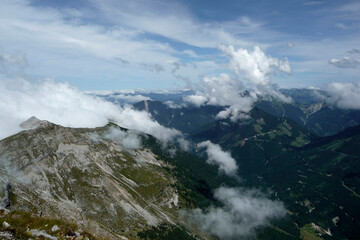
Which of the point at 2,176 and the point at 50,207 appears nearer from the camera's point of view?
the point at 50,207

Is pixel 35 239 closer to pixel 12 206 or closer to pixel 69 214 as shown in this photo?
pixel 12 206

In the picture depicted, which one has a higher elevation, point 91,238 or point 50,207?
point 91,238

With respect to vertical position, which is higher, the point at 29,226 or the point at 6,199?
the point at 29,226

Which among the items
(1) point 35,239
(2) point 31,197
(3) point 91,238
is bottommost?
(2) point 31,197

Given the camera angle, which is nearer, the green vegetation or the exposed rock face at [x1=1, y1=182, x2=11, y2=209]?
the green vegetation

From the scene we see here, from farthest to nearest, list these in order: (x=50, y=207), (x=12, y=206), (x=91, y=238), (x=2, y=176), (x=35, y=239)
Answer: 1. (x=2, y=176)
2. (x=50, y=207)
3. (x=12, y=206)
4. (x=91, y=238)
5. (x=35, y=239)

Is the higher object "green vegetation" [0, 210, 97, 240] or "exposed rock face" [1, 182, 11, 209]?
"green vegetation" [0, 210, 97, 240]

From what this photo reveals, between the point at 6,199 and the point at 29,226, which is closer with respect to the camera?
the point at 29,226

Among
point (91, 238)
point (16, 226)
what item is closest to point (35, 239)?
point (16, 226)

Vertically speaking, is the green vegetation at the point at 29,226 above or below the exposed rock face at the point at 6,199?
above

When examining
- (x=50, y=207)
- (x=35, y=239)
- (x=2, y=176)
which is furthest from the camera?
(x=2, y=176)

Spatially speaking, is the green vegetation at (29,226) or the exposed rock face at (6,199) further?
the exposed rock face at (6,199)
